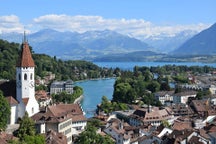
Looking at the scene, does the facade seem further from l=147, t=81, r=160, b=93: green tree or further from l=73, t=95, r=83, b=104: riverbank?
l=147, t=81, r=160, b=93: green tree

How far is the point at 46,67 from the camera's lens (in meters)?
82.4

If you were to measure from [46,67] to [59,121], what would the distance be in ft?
186

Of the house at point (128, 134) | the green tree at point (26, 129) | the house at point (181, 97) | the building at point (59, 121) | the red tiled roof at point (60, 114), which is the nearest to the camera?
the green tree at point (26, 129)

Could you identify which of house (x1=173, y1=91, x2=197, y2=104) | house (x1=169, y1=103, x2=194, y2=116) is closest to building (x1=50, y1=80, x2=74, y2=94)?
house (x1=173, y1=91, x2=197, y2=104)

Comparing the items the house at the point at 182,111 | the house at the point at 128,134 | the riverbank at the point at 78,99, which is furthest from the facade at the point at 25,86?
the riverbank at the point at 78,99

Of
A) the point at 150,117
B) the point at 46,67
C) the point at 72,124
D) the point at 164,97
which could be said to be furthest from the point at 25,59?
the point at 46,67

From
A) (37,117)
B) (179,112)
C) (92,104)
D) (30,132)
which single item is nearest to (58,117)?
(37,117)

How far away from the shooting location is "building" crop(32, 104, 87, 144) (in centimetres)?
Result: 2611

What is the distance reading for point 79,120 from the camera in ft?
96.9

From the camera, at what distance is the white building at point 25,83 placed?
28.3m

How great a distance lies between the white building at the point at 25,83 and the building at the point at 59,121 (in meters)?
0.98

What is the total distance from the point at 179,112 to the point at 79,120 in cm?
1281

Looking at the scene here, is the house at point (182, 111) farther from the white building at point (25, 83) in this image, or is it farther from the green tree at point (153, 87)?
the green tree at point (153, 87)

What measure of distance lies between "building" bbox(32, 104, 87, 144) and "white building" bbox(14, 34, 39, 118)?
98 centimetres
